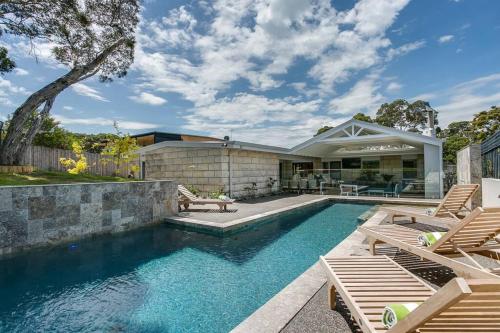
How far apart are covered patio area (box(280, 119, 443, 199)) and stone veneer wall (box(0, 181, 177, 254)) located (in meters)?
10.0

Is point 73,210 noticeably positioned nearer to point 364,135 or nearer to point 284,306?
point 284,306

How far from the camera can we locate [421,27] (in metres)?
10.7

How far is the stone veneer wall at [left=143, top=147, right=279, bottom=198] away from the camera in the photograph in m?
12.0

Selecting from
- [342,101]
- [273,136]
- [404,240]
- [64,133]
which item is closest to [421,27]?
[342,101]

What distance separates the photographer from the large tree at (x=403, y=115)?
35531 millimetres

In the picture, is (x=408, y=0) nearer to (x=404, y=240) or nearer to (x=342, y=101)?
(x=404, y=240)

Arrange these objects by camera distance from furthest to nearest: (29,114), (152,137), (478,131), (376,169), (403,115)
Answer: (403,115) → (478,131) → (152,137) → (376,169) → (29,114)

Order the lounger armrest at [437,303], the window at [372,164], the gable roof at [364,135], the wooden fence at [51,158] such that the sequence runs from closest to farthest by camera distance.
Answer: the lounger armrest at [437,303] < the gable roof at [364,135] < the wooden fence at [51,158] < the window at [372,164]

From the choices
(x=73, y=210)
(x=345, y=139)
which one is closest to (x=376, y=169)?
(x=345, y=139)

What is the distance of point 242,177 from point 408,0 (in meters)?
10.0

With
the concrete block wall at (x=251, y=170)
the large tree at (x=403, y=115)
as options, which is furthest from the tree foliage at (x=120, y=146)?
the large tree at (x=403, y=115)

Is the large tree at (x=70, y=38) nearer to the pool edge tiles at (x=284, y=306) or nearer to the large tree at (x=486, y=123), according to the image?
the pool edge tiles at (x=284, y=306)

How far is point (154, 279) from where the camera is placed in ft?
14.0

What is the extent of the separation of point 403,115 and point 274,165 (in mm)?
30609
